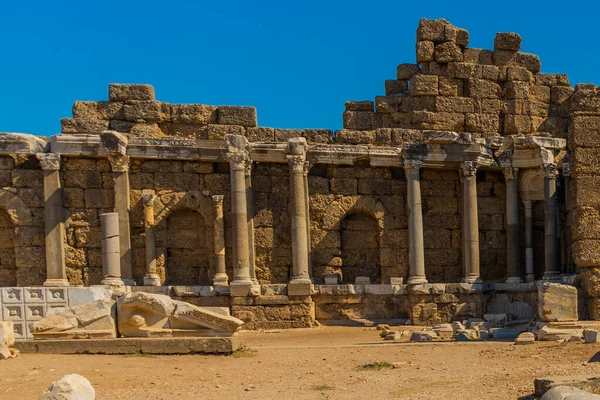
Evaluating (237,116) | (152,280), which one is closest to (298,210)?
(237,116)

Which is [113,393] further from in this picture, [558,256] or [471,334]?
[558,256]

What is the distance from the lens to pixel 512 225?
19812 millimetres

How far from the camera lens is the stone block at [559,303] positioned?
46.4 ft

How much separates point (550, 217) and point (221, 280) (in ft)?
30.2

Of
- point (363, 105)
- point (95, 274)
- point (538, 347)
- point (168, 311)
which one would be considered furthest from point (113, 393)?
point (363, 105)

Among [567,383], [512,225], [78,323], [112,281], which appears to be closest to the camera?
[567,383]

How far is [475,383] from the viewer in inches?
354

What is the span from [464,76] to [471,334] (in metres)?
9.09

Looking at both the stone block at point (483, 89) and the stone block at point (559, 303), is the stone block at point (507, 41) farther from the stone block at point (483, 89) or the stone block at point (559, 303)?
the stone block at point (559, 303)

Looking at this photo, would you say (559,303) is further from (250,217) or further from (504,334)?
(250,217)

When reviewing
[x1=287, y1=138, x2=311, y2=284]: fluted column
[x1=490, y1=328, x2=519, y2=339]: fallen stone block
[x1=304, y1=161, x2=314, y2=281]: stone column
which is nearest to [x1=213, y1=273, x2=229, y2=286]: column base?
[x1=287, y1=138, x2=311, y2=284]: fluted column

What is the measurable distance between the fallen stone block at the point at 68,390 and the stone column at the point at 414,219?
1306cm

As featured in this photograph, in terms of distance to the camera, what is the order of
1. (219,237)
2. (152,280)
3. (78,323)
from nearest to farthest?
1. (78,323)
2. (152,280)
3. (219,237)

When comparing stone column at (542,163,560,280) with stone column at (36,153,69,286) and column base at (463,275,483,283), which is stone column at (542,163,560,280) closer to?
column base at (463,275,483,283)
